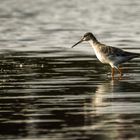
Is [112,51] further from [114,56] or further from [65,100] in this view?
[65,100]

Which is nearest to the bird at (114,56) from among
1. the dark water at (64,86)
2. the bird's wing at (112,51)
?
the bird's wing at (112,51)

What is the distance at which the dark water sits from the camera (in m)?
13.4

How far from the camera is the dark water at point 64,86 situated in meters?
13.4

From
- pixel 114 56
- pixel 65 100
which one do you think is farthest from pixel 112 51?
pixel 65 100

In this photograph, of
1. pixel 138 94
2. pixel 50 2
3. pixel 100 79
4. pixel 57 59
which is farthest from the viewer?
pixel 50 2

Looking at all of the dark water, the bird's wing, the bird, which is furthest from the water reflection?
the bird's wing

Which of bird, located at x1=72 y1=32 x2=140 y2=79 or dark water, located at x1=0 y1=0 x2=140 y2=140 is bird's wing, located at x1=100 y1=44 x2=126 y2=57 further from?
dark water, located at x1=0 y1=0 x2=140 y2=140

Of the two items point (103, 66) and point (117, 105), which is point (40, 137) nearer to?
point (117, 105)

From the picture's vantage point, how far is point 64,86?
1883 cm

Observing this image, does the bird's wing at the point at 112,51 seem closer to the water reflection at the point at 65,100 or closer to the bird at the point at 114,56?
the bird at the point at 114,56

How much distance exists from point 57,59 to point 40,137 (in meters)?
12.3

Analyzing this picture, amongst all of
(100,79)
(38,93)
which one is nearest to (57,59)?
(100,79)

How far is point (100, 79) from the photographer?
67.1 feet

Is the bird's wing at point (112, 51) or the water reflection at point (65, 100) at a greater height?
the bird's wing at point (112, 51)
